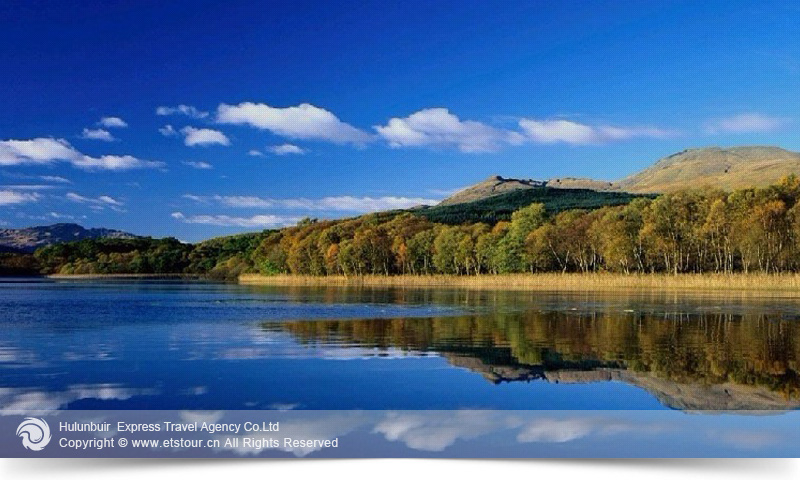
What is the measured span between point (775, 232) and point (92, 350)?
61.0 m

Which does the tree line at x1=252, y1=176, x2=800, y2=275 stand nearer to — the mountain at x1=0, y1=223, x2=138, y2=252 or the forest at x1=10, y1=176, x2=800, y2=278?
the forest at x1=10, y1=176, x2=800, y2=278

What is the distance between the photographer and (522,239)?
8638cm

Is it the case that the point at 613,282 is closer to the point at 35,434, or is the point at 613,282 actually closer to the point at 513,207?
the point at 35,434

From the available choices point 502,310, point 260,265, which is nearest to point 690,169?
point 260,265

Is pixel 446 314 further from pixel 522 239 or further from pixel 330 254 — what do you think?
pixel 330 254

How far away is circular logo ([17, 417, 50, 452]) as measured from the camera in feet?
40.8

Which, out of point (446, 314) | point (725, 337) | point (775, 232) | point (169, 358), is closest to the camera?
point (169, 358)

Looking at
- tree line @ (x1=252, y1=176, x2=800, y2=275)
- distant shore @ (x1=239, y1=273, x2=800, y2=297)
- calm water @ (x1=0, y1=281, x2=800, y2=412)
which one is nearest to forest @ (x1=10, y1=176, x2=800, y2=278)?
tree line @ (x1=252, y1=176, x2=800, y2=275)

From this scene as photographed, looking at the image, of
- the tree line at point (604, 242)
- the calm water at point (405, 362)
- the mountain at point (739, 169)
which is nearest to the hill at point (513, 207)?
the mountain at point (739, 169)

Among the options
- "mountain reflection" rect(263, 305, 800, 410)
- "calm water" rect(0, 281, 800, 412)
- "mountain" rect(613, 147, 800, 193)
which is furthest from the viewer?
"mountain" rect(613, 147, 800, 193)

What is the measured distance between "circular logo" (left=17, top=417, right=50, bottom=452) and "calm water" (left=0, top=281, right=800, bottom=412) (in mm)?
714

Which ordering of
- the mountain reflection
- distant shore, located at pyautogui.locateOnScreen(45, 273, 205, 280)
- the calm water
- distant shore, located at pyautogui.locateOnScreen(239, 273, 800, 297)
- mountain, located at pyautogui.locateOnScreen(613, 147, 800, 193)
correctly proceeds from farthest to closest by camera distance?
mountain, located at pyautogui.locateOnScreen(613, 147, 800, 193) → distant shore, located at pyautogui.locateOnScreen(45, 273, 205, 280) → distant shore, located at pyautogui.locateOnScreen(239, 273, 800, 297) → the mountain reflection → the calm water

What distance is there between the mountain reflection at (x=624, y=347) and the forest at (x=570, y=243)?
42546 millimetres

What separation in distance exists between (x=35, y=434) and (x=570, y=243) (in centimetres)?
7349
